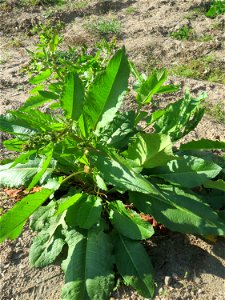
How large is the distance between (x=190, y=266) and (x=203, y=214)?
0.35 metres

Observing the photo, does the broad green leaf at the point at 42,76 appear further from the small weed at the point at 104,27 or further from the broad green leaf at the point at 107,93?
the small weed at the point at 104,27

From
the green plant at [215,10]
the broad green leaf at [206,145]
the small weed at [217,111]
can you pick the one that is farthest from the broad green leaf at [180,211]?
the green plant at [215,10]

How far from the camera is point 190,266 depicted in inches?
107

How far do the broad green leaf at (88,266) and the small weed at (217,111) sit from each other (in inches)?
77.2

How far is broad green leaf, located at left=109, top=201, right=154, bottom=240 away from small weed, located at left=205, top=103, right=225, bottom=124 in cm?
179

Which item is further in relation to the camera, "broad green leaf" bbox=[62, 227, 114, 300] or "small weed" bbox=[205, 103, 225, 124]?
"small weed" bbox=[205, 103, 225, 124]

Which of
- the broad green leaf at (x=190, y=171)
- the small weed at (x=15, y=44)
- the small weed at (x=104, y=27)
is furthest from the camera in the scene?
the small weed at (x=104, y=27)

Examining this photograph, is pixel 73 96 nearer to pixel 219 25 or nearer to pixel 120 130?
pixel 120 130

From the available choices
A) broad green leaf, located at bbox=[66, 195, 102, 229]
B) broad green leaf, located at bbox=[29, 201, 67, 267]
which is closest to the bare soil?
broad green leaf, located at bbox=[29, 201, 67, 267]

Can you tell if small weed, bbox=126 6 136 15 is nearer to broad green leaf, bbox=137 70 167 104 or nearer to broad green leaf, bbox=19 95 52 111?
broad green leaf, bbox=137 70 167 104

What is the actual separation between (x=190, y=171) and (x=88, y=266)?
0.91m

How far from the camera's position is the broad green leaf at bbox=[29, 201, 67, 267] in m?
2.72

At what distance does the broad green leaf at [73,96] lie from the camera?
2.39 m

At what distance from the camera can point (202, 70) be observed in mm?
4914
